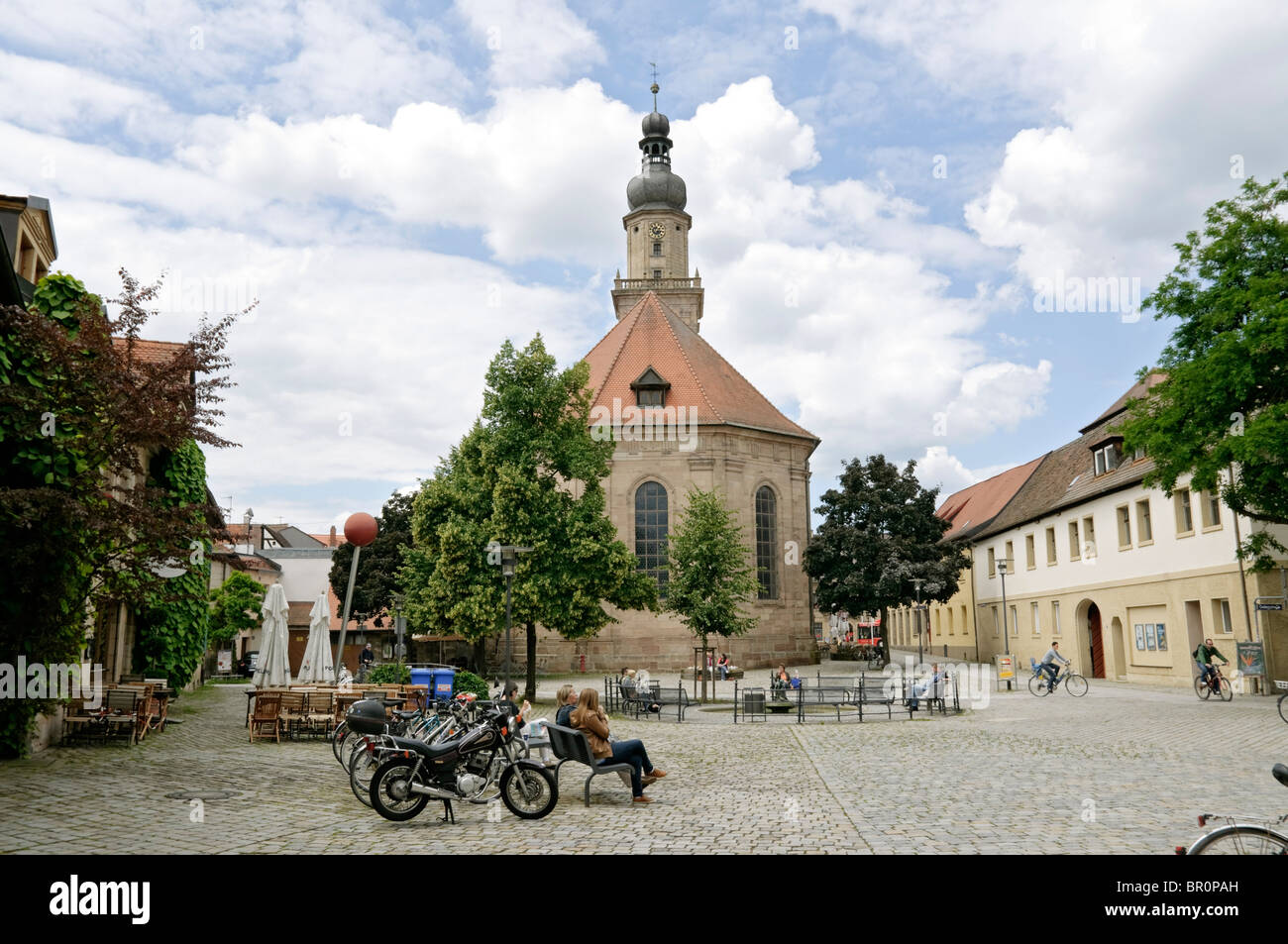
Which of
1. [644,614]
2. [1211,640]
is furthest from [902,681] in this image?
[644,614]

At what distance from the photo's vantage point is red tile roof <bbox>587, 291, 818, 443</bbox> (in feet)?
141

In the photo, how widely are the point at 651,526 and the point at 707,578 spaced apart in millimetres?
13855

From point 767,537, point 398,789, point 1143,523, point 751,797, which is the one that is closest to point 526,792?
point 398,789

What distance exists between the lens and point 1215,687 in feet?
80.2

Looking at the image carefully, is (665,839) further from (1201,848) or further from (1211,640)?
(1211,640)

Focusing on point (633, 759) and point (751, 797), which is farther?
point (751, 797)

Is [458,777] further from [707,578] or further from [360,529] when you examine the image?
[707,578]

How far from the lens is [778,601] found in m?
43.1

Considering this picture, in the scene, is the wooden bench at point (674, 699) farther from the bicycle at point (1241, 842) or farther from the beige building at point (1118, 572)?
the bicycle at point (1241, 842)

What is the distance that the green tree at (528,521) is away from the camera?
83.8ft

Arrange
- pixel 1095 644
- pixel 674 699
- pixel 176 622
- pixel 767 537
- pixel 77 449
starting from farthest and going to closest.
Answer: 1. pixel 767 537
2. pixel 1095 644
3. pixel 176 622
4. pixel 674 699
5. pixel 77 449

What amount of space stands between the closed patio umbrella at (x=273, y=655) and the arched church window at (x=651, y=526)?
22.7 metres

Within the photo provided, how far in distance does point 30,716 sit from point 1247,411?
82.2ft

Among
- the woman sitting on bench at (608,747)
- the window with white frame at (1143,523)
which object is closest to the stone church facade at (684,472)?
the window with white frame at (1143,523)
